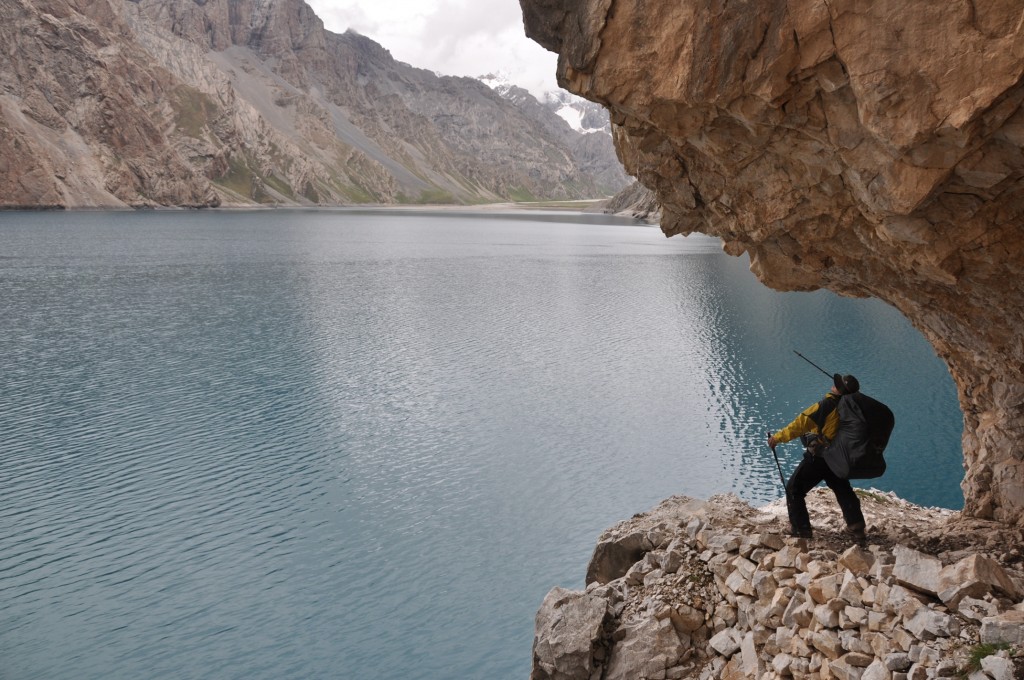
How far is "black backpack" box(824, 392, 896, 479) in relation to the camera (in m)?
11.9

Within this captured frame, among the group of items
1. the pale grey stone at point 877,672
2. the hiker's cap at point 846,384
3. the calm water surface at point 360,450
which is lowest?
the calm water surface at point 360,450

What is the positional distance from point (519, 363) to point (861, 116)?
36881 mm

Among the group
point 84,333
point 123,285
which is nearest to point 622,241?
point 123,285

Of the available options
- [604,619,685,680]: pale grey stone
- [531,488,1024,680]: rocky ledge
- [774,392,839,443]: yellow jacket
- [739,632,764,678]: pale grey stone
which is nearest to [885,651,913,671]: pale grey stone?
[531,488,1024,680]: rocky ledge

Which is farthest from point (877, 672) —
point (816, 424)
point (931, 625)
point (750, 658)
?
point (816, 424)

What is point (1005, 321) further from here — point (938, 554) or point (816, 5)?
point (816, 5)

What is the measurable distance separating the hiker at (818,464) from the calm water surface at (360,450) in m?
8.85

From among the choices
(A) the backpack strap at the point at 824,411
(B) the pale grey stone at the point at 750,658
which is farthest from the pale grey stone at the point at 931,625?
(A) the backpack strap at the point at 824,411

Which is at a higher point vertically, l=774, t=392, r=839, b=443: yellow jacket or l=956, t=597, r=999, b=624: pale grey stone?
l=774, t=392, r=839, b=443: yellow jacket

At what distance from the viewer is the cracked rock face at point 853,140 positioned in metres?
8.20

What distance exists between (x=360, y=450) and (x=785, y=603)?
2247 centimetres

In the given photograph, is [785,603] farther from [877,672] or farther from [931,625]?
[931,625]

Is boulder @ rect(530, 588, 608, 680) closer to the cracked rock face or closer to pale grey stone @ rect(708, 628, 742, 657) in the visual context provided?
pale grey stone @ rect(708, 628, 742, 657)

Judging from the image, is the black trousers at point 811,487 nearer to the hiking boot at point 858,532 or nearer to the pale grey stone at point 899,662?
the hiking boot at point 858,532
